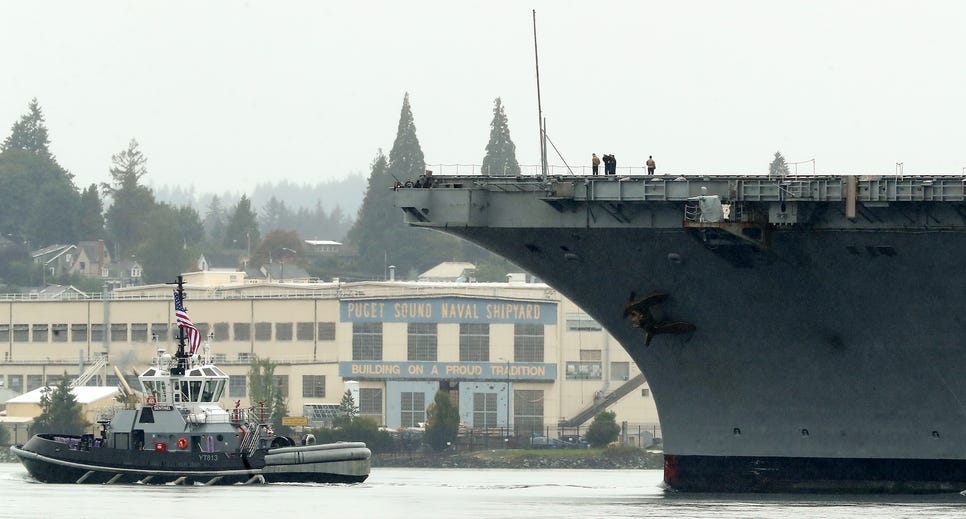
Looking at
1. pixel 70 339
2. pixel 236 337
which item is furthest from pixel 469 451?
pixel 70 339

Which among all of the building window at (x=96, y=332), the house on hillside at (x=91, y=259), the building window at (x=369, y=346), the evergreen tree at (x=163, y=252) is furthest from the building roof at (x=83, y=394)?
the house on hillside at (x=91, y=259)

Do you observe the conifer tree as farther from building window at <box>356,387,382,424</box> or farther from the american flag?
the american flag

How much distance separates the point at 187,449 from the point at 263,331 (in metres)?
49.2

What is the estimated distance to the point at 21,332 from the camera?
104375mm

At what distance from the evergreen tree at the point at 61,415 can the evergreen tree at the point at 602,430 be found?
23394mm

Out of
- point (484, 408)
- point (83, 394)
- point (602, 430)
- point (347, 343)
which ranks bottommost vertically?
point (602, 430)

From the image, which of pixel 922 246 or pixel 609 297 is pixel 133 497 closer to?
pixel 609 297

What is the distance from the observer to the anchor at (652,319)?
143 ft

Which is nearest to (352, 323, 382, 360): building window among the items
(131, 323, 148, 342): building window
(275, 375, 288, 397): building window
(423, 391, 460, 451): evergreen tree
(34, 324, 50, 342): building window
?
(275, 375, 288, 397): building window

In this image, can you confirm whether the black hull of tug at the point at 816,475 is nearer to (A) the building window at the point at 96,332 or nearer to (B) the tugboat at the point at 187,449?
(B) the tugboat at the point at 187,449

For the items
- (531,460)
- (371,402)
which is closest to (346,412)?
(371,402)

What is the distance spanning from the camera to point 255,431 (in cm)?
5184

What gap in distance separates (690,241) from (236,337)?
60.8m

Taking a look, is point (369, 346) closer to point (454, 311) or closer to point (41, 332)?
point (454, 311)
